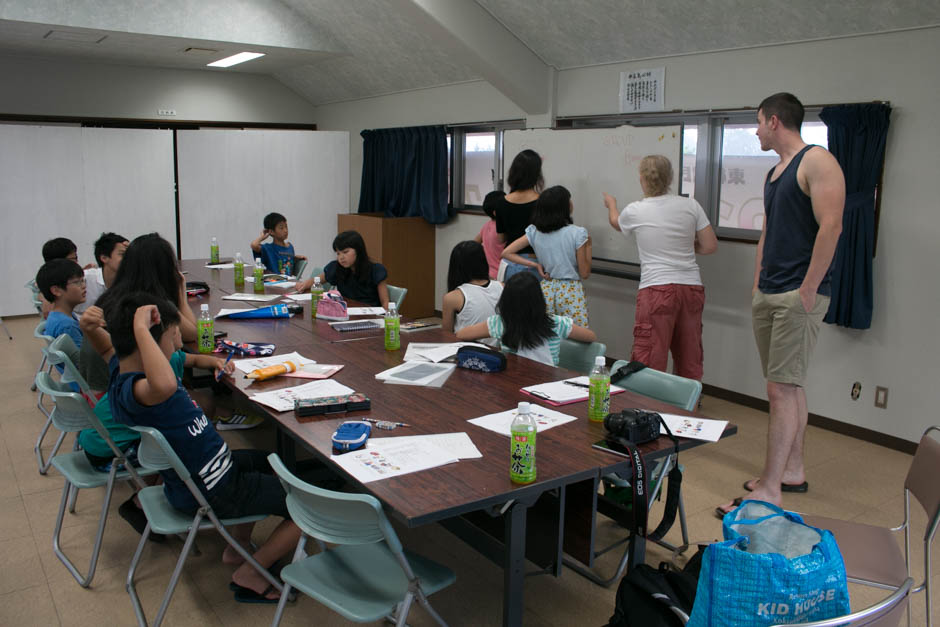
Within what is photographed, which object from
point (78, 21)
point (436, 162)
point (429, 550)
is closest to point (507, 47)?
point (436, 162)

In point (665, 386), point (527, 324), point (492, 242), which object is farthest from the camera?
point (492, 242)

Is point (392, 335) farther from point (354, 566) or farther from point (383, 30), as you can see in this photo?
point (383, 30)

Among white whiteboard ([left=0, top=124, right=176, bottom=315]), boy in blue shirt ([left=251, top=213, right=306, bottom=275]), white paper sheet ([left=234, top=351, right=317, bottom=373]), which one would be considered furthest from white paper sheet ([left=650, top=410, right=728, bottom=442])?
white whiteboard ([left=0, top=124, right=176, bottom=315])

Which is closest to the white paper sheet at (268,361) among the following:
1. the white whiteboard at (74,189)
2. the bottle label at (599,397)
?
the bottle label at (599,397)

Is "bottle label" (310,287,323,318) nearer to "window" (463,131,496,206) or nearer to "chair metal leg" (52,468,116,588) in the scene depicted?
"chair metal leg" (52,468,116,588)

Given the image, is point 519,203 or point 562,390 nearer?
point 562,390

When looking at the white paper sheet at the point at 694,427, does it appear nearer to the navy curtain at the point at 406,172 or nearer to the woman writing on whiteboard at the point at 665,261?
the woman writing on whiteboard at the point at 665,261

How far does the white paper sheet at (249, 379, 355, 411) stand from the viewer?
8.99 feet

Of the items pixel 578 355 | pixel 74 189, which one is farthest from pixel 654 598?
pixel 74 189

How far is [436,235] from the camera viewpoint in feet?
26.2

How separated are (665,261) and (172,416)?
2.92m

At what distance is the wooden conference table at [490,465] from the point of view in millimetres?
2041

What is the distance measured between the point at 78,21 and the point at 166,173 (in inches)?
84.0

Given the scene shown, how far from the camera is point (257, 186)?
27.8 feet
